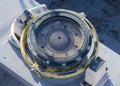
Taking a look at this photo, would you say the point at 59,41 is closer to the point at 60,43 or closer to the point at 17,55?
the point at 60,43

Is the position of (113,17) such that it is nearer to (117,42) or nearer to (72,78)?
(117,42)

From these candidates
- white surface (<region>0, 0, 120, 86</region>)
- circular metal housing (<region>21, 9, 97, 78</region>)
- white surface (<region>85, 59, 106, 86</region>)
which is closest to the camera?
circular metal housing (<region>21, 9, 97, 78</region>)

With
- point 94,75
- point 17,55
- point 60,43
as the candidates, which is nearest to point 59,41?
point 60,43

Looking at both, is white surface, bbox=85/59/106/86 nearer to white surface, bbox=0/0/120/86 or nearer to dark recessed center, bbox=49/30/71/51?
white surface, bbox=0/0/120/86

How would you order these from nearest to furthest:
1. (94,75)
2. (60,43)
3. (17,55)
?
(60,43) → (94,75) → (17,55)

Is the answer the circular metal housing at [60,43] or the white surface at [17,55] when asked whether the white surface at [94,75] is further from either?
the white surface at [17,55]

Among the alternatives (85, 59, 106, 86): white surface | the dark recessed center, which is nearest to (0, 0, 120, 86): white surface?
(85, 59, 106, 86): white surface

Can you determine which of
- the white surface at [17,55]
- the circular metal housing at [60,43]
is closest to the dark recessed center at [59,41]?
the circular metal housing at [60,43]

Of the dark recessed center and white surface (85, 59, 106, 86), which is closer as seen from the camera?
the dark recessed center

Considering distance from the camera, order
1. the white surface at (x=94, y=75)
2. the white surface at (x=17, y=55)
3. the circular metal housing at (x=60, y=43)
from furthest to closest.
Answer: the white surface at (x=17, y=55), the white surface at (x=94, y=75), the circular metal housing at (x=60, y=43)

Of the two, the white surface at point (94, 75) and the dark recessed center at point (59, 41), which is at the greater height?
the dark recessed center at point (59, 41)

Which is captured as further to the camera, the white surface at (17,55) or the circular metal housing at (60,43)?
the white surface at (17,55)

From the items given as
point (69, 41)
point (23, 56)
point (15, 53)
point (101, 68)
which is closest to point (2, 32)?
point (15, 53)
